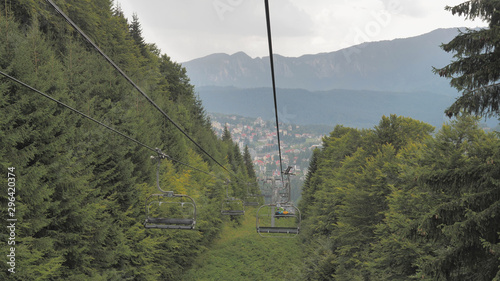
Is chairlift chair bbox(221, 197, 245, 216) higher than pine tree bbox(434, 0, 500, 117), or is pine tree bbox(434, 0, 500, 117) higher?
pine tree bbox(434, 0, 500, 117)

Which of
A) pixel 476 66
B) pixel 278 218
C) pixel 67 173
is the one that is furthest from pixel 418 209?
pixel 67 173

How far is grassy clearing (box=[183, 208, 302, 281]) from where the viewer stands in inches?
1189

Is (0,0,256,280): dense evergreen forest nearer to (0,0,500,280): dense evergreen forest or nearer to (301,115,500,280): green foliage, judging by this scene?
(0,0,500,280): dense evergreen forest

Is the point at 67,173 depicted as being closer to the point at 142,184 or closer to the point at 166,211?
the point at 142,184

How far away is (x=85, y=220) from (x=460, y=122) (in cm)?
1857

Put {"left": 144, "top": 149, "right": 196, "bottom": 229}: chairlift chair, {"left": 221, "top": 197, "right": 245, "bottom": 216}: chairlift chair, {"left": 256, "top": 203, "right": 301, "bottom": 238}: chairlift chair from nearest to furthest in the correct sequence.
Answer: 1. {"left": 144, "top": 149, "right": 196, "bottom": 229}: chairlift chair
2. {"left": 256, "top": 203, "right": 301, "bottom": 238}: chairlift chair
3. {"left": 221, "top": 197, "right": 245, "bottom": 216}: chairlift chair

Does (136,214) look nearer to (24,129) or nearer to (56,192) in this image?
(56,192)

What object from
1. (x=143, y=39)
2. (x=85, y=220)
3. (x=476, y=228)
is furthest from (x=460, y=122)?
(x=143, y=39)

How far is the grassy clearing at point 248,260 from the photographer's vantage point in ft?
99.1

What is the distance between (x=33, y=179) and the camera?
1120 centimetres

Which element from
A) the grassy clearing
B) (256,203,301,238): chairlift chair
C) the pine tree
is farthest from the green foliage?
(256,203,301,238): chairlift chair

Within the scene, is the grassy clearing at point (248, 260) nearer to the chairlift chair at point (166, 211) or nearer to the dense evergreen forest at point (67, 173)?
the dense evergreen forest at point (67, 173)

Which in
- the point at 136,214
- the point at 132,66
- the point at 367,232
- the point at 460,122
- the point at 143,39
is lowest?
the point at 367,232

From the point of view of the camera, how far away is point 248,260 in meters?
34.8
